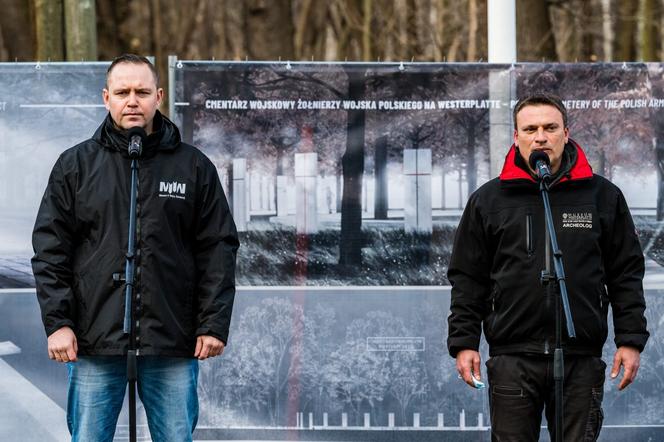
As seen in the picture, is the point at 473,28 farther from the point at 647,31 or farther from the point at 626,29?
the point at 647,31

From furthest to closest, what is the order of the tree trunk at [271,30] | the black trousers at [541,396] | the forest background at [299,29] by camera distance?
the tree trunk at [271,30] < the forest background at [299,29] < the black trousers at [541,396]

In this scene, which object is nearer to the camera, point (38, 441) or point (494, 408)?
point (494, 408)

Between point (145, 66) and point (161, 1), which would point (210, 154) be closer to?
point (145, 66)

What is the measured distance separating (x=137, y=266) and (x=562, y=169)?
170cm

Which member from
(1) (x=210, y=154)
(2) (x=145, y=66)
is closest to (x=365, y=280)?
(1) (x=210, y=154)

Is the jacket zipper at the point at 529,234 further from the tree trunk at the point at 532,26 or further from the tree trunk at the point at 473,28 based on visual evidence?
the tree trunk at the point at 473,28

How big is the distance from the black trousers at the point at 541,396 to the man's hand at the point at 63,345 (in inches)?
64.5

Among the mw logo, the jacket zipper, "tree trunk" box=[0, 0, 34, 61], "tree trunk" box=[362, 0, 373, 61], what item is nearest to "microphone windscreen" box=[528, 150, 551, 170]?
the jacket zipper

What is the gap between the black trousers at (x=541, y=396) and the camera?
15.8ft

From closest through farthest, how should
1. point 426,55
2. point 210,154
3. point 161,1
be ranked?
point 210,154, point 161,1, point 426,55

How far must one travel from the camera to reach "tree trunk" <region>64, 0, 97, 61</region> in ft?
29.2

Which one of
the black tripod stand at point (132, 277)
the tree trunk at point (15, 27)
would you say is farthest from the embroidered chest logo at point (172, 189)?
the tree trunk at point (15, 27)

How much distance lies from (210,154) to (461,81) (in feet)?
4.50

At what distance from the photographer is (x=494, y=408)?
4934mm
